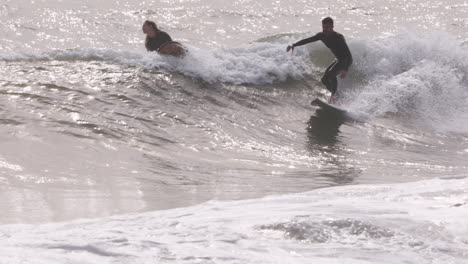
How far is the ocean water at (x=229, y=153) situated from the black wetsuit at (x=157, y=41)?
0.34 metres

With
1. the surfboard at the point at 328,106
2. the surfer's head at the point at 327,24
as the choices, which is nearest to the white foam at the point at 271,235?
the surfboard at the point at 328,106

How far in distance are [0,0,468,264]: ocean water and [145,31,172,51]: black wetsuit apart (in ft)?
1.10

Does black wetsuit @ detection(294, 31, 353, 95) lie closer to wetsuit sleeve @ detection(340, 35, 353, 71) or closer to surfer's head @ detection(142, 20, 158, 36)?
wetsuit sleeve @ detection(340, 35, 353, 71)

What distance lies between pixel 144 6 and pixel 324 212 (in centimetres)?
1820

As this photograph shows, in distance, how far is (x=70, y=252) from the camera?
4.22 meters

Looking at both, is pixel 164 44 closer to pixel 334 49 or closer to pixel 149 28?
pixel 149 28

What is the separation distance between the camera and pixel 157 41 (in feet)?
40.5

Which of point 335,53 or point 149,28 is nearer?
point 335,53

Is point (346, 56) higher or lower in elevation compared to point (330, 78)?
higher

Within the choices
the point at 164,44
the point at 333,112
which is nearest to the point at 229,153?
the point at 333,112

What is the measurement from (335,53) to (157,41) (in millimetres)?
3111

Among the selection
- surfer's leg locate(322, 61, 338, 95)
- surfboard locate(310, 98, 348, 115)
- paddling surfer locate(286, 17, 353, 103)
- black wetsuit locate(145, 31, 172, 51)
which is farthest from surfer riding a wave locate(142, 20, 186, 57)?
surfer's leg locate(322, 61, 338, 95)

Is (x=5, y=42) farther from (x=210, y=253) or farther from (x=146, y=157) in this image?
(x=210, y=253)

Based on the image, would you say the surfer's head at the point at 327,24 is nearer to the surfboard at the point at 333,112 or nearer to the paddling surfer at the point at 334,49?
the paddling surfer at the point at 334,49
